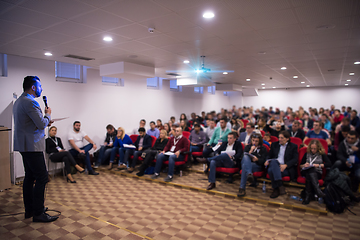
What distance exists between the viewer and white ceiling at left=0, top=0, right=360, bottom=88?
2.90 m

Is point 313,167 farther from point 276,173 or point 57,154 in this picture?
point 57,154

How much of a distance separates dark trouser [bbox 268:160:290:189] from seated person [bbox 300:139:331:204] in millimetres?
347

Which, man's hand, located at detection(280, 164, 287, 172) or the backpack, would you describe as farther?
man's hand, located at detection(280, 164, 287, 172)

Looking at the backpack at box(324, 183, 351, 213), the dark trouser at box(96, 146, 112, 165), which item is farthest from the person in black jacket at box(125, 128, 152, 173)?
the backpack at box(324, 183, 351, 213)

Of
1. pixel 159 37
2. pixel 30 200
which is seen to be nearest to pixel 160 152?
pixel 159 37

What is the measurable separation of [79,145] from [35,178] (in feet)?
12.8

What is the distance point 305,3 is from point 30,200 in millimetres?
4310

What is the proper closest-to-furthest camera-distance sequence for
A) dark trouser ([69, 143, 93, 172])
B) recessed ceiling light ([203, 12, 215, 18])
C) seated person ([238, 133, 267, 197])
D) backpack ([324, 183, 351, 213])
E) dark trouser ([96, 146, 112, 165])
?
recessed ceiling light ([203, 12, 215, 18])
backpack ([324, 183, 351, 213])
seated person ([238, 133, 267, 197])
dark trouser ([69, 143, 93, 172])
dark trouser ([96, 146, 112, 165])

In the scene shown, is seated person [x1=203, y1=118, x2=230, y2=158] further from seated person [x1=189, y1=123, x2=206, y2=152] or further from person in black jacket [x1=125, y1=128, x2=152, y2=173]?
person in black jacket [x1=125, y1=128, x2=152, y2=173]

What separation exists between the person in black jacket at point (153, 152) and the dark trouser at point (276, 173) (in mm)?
2929

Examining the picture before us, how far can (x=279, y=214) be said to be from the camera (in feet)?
12.0

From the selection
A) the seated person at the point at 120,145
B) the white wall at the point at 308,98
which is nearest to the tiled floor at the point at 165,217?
the seated person at the point at 120,145

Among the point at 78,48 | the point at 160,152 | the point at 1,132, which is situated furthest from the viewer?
the point at 160,152

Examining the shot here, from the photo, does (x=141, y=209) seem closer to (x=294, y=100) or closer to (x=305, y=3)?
(x=305, y=3)
